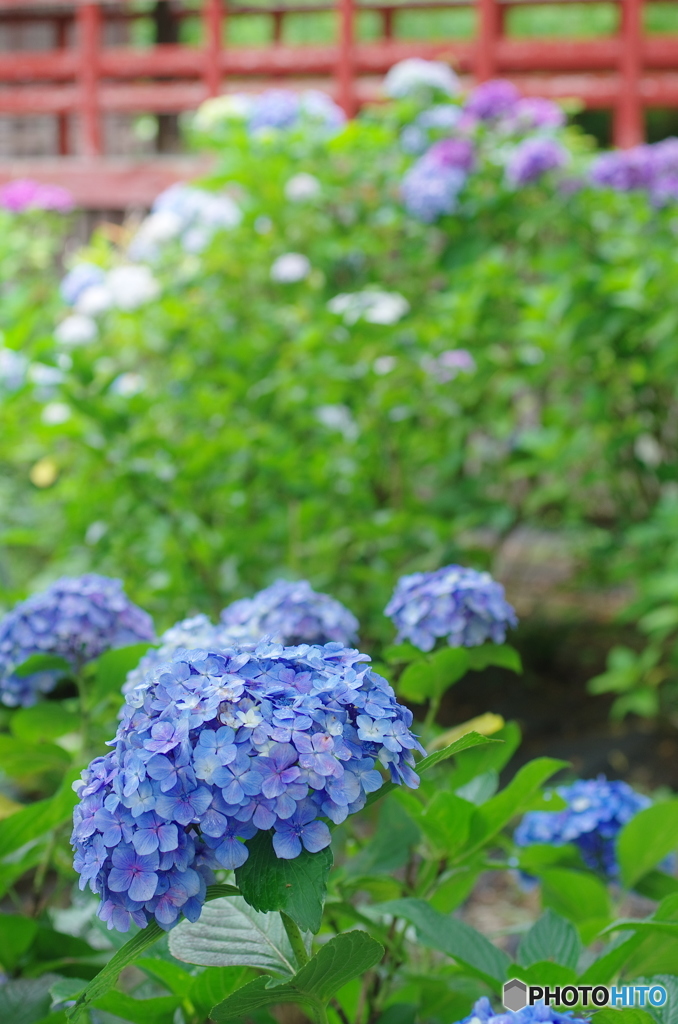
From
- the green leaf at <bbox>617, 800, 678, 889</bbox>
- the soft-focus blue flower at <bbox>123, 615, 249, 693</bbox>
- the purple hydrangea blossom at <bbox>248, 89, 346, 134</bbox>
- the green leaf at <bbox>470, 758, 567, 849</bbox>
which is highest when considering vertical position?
the purple hydrangea blossom at <bbox>248, 89, 346, 134</bbox>

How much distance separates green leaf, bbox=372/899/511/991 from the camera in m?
0.90

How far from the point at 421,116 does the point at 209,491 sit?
1289 millimetres

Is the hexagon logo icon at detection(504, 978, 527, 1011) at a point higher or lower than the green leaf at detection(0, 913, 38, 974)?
higher

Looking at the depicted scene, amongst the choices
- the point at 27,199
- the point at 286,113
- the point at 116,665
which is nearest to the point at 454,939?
the point at 116,665

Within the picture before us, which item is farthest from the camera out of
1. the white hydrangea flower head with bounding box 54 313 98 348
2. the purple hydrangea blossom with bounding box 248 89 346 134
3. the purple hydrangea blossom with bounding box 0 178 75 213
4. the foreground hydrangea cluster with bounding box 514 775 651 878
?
the purple hydrangea blossom with bounding box 0 178 75 213

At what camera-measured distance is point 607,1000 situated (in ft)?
2.89

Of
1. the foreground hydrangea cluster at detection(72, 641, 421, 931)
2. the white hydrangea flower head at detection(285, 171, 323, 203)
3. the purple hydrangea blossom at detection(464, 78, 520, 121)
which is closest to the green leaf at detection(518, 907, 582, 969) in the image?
the foreground hydrangea cluster at detection(72, 641, 421, 931)

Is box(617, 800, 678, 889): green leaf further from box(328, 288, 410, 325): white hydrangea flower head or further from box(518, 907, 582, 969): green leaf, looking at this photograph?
box(328, 288, 410, 325): white hydrangea flower head

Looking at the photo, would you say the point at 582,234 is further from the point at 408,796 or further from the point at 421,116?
the point at 408,796

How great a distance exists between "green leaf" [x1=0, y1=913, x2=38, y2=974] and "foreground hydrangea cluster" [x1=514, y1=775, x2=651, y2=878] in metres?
0.56

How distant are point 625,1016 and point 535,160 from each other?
2210mm

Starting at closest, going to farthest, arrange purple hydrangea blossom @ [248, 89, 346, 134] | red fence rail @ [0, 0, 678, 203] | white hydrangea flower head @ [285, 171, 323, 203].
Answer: white hydrangea flower head @ [285, 171, 323, 203] < purple hydrangea blossom @ [248, 89, 346, 134] < red fence rail @ [0, 0, 678, 203]

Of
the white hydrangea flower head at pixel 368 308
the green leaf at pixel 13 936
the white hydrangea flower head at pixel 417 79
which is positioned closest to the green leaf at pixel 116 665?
the green leaf at pixel 13 936

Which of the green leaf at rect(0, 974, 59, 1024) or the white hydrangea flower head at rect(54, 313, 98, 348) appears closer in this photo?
the green leaf at rect(0, 974, 59, 1024)
